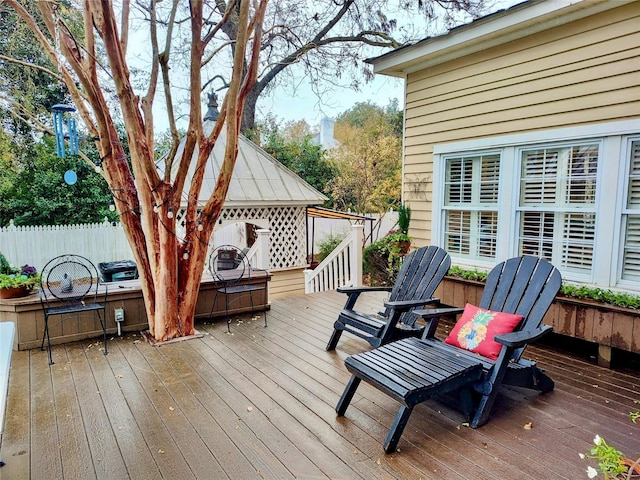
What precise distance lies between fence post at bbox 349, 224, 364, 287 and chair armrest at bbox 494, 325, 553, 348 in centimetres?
367

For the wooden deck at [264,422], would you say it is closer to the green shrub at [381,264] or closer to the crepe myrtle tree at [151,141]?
the crepe myrtle tree at [151,141]

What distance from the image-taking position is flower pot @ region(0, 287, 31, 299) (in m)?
3.79

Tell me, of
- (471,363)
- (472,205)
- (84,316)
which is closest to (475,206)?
(472,205)

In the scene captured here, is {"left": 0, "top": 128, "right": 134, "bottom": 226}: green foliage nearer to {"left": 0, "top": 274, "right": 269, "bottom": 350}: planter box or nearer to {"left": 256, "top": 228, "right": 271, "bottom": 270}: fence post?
{"left": 256, "top": 228, "right": 271, "bottom": 270}: fence post

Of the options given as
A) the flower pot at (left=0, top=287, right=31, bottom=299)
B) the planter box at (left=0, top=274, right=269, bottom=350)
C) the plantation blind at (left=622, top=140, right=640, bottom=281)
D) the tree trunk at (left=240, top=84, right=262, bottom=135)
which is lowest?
the planter box at (left=0, top=274, right=269, bottom=350)

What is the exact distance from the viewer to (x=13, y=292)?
3836 mm

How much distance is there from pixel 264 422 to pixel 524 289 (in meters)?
2.16

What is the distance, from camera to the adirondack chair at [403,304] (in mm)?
3285

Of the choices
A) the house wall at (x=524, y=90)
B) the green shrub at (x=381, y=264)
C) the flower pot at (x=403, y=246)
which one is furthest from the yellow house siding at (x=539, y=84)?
the green shrub at (x=381, y=264)

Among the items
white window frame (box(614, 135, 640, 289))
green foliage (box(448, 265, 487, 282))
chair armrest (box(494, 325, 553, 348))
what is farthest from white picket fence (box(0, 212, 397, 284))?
chair armrest (box(494, 325, 553, 348))

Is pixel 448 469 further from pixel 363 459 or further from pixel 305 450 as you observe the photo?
pixel 305 450

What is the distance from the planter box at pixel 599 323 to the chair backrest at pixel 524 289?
2.97ft

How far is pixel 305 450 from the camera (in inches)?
89.4

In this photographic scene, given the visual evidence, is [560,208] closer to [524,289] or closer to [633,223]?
[633,223]
